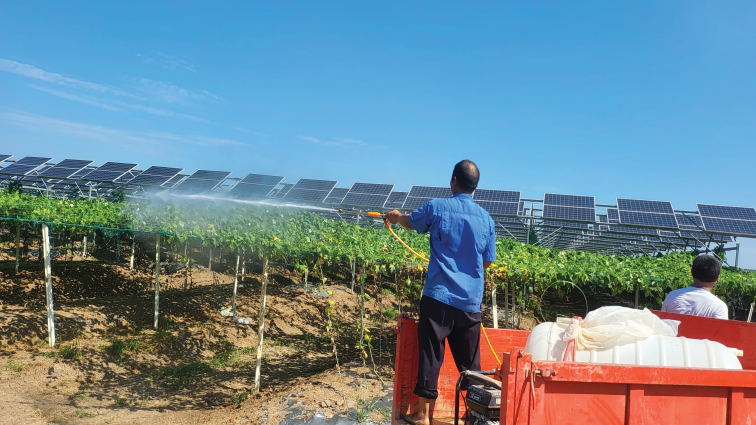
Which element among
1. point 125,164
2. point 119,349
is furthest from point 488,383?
point 125,164

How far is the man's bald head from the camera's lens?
12.0 ft

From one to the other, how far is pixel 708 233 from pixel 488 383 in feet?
60.7

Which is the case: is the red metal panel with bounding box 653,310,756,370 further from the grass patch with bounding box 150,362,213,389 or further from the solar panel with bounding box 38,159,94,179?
the solar panel with bounding box 38,159,94,179

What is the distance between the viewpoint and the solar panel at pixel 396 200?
68.4ft

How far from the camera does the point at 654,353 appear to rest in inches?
116

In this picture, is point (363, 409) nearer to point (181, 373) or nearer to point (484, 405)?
point (484, 405)

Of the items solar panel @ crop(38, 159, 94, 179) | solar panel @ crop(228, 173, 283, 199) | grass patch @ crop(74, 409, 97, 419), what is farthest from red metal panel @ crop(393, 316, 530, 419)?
solar panel @ crop(38, 159, 94, 179)

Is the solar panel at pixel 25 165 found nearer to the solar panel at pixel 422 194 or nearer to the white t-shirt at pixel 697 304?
the solar panel at pixel 422 194

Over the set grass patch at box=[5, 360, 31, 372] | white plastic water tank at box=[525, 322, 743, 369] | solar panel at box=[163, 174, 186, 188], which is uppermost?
solar panel at box=[163, 174, 186, 188]

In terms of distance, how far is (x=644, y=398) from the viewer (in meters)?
2.67

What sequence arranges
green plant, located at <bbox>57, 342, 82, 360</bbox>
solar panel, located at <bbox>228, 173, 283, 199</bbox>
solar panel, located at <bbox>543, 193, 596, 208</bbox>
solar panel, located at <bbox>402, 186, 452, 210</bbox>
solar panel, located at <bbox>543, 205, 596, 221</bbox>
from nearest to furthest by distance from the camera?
1. green plant, located at <bbox>57, 342, 82, 360</bbox>
2. solar panel, located at <bbox>543, 205, 596, 221</bbox>
3. solar panel, located at <bbox>543, 193, 596, 208</bbox>
4. solar panel, located at <bbox>402, 186, 452, 210</bbox>
5. solar panel, located at <bbox>228, 173, 283, 199</bbox>

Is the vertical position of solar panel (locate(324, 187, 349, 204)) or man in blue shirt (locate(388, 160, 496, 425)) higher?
solar panel (locate(324, 187, 349, 204))

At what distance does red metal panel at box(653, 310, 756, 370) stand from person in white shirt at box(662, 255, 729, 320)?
139 millimetres

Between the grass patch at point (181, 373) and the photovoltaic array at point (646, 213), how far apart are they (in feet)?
51.9
